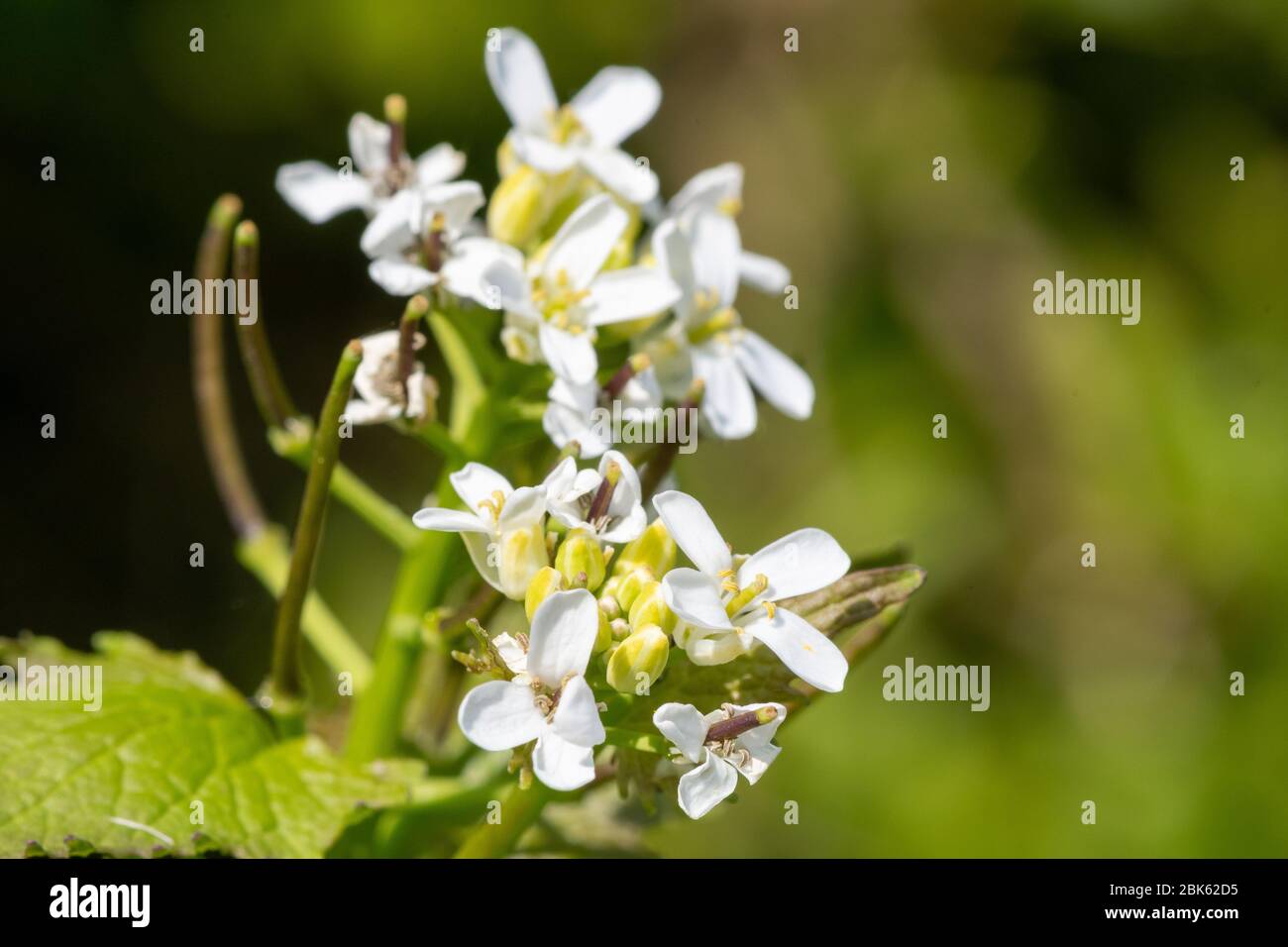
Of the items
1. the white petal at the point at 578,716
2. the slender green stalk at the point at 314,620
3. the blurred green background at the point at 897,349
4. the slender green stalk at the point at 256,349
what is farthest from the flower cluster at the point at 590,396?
the blurred green background at the point at 897,349

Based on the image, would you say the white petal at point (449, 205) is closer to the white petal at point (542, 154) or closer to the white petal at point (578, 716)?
the white petal at point (542, 154)

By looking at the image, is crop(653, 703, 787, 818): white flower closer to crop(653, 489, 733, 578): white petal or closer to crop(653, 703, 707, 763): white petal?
crop(653, 703, 707, 763): white petal

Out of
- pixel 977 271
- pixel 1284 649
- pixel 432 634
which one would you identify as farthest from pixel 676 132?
pixel 432 634

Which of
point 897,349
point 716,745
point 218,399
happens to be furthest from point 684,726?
point 897,349

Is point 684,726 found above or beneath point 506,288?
beneath

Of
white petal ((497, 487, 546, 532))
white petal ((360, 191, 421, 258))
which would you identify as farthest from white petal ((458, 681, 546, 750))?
white petal ((360, 191, 421, 258))

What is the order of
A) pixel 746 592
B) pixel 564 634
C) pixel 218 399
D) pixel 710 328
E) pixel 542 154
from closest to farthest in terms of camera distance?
1. pixel 564 634
2. pixel 746 592
3. pixel 542 154
4. pixel 710 328
5. pixel 218 399

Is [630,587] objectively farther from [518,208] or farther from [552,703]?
[518,208]
